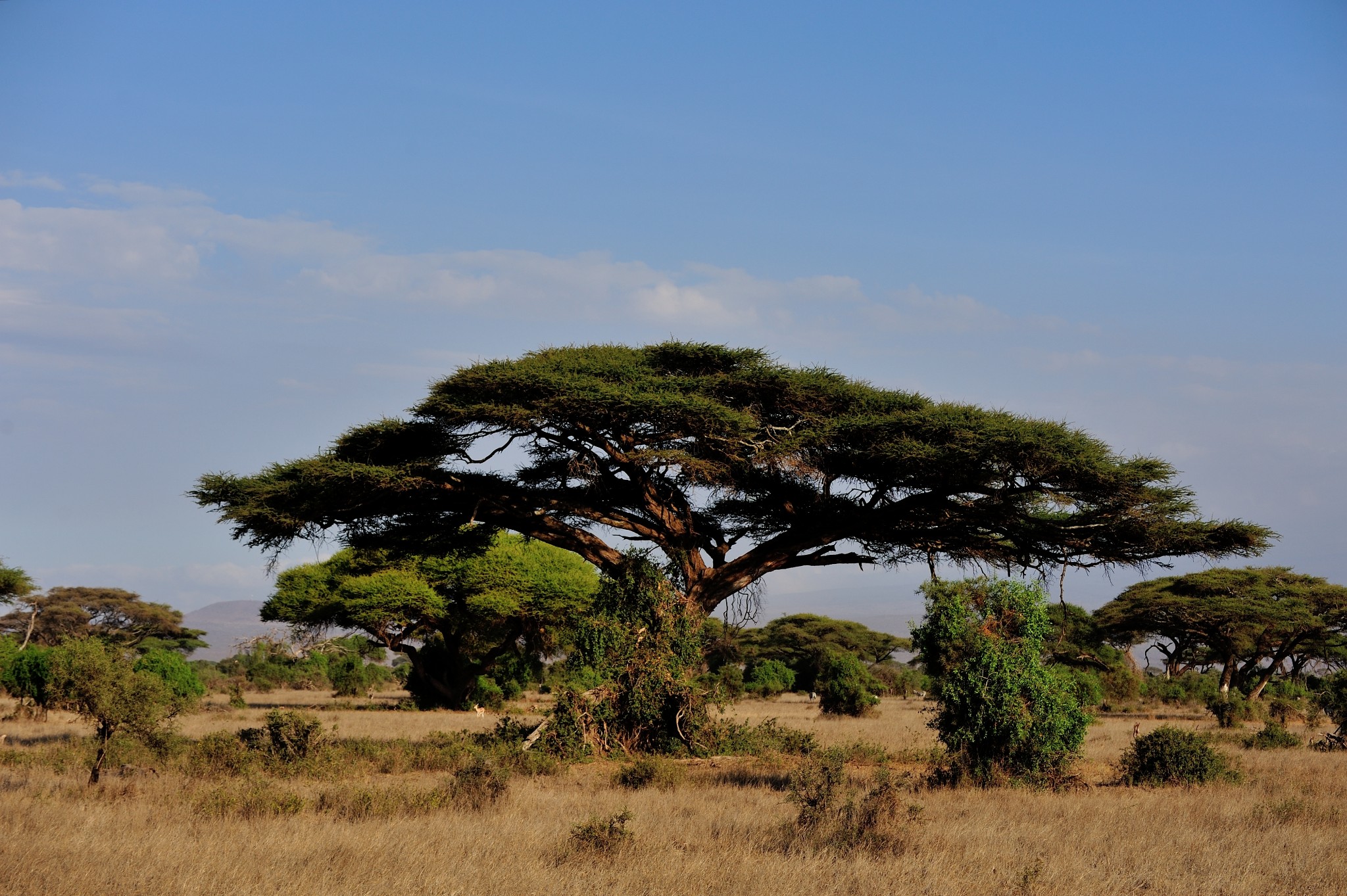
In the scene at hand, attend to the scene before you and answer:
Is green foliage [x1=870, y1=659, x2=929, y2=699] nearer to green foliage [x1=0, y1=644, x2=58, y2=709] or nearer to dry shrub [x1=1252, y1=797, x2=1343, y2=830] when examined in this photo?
green foliage [x1=0, y1=644, x2=58, y2=709]

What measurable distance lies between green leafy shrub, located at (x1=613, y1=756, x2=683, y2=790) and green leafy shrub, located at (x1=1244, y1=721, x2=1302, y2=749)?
45.4 ft

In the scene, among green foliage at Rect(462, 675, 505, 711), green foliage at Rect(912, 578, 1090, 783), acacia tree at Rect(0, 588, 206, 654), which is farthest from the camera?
acacia tree at Rect(0, 588, 206, 654)

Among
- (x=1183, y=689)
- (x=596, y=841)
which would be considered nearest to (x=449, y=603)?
(x=596, y=841)

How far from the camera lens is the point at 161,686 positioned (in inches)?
569

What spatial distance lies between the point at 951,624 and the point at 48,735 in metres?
18.7

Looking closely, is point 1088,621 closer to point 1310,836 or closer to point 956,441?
point 956,441

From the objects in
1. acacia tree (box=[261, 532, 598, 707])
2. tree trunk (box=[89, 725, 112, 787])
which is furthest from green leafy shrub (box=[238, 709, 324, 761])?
acacia tree (box=[261, 532, 598, 707])

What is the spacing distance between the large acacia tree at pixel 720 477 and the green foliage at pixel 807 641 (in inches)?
1638

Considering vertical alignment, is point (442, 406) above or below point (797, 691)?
above

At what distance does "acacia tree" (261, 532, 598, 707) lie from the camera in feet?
118

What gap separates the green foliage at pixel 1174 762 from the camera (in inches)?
Result: 579

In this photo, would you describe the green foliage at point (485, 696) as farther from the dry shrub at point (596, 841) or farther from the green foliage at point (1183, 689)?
the dry shrub at point (596, 841)

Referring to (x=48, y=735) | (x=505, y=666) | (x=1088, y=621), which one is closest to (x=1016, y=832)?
(x=48, y=735)

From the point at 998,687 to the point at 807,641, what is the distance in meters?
51.2
